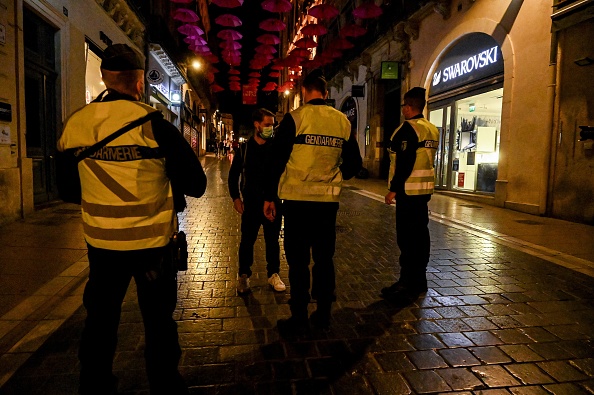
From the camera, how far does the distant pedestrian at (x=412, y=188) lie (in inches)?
163

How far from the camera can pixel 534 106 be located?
977cm

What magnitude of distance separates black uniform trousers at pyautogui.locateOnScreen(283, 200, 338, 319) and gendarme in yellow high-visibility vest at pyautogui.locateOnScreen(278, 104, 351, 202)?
85mm

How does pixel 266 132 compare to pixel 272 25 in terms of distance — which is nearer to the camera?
pixel 266 132

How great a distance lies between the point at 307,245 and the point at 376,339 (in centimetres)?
90

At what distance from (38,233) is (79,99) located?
545 centimetres

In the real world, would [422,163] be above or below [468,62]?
below

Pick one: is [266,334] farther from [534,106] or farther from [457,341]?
[534,106]

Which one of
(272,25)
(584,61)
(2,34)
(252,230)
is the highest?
(272,25)

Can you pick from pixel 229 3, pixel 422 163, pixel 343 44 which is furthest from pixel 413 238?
pixel 343 44

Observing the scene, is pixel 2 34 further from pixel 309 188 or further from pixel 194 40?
pixel 194 40

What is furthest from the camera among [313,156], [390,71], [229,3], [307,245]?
[390,71]

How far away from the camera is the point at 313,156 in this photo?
3148mm

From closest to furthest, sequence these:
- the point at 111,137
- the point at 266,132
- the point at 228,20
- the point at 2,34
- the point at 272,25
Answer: the point at 111,137 → the point at 266,132 → the point at 2,34 → the point at 272,25 → the point at 228,20

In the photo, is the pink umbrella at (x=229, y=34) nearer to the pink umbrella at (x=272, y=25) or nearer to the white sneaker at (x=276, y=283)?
the pink umbrella at (x=272, y=25)
